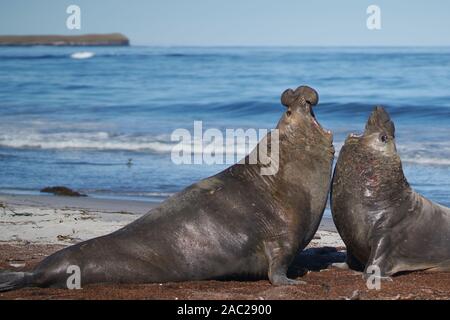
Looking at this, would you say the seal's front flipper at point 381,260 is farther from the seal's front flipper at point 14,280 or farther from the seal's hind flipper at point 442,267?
the seal's front flipper at point 14,280

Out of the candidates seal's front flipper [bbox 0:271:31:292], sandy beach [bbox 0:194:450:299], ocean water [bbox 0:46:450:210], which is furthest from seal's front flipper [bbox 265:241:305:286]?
ocean water [bbox 0:46:450:210]

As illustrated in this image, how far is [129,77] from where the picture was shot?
149 ft

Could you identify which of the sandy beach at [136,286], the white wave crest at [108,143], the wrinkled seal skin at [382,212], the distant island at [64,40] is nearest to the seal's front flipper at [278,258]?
the sandy beach at [136,286]

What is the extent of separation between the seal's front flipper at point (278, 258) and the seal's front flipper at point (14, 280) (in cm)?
183

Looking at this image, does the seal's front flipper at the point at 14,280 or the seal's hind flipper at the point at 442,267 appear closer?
the seal's front flipper at the point at 14,280

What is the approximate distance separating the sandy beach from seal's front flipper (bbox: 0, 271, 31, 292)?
8cm

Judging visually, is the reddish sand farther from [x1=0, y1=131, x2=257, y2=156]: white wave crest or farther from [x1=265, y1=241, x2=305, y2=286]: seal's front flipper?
[x1=0, y1=131, x2=257, y2=156]: white wave crest

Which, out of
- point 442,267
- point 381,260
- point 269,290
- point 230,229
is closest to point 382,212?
point 381,260

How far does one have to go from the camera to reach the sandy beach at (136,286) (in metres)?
6.19

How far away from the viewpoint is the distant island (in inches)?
5413

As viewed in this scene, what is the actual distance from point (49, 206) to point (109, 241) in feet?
15.1

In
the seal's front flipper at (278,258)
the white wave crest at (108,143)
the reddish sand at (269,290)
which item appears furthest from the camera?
the white wave crest at (108,143)

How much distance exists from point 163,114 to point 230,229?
20.8m
